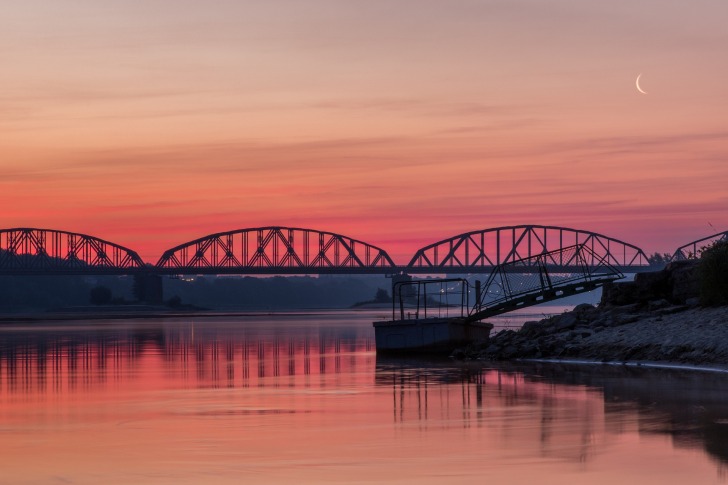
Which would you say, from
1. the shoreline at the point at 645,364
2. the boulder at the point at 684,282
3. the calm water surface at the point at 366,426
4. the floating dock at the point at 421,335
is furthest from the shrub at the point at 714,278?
the floating dock at the point at 421,335

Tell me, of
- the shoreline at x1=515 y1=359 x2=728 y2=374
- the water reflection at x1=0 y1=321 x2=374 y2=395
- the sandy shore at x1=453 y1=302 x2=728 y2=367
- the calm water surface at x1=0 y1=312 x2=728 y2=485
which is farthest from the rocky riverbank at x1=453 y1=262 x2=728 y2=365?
the water reflection at x1=0 y1=321 x2=374 y2=395

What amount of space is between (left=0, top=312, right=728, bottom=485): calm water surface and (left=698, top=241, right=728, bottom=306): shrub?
24.4 feet

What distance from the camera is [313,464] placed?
704 inches

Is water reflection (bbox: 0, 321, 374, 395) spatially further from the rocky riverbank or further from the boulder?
the boulder

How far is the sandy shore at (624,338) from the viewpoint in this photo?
118 ft

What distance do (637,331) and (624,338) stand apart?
1.10 m

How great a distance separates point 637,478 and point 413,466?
305cm

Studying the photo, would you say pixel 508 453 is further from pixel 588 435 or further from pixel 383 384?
pixel 383 384

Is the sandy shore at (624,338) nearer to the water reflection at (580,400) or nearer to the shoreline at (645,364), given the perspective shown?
the shoreline at (645,364)

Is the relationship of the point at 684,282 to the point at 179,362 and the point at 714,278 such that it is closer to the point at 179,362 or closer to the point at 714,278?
the point at 714,278

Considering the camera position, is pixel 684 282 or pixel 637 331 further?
pixel 684 282

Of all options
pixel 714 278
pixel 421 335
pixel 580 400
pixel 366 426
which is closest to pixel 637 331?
pixel 714 278

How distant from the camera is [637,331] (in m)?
40.7

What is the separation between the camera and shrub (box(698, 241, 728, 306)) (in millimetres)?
41844
